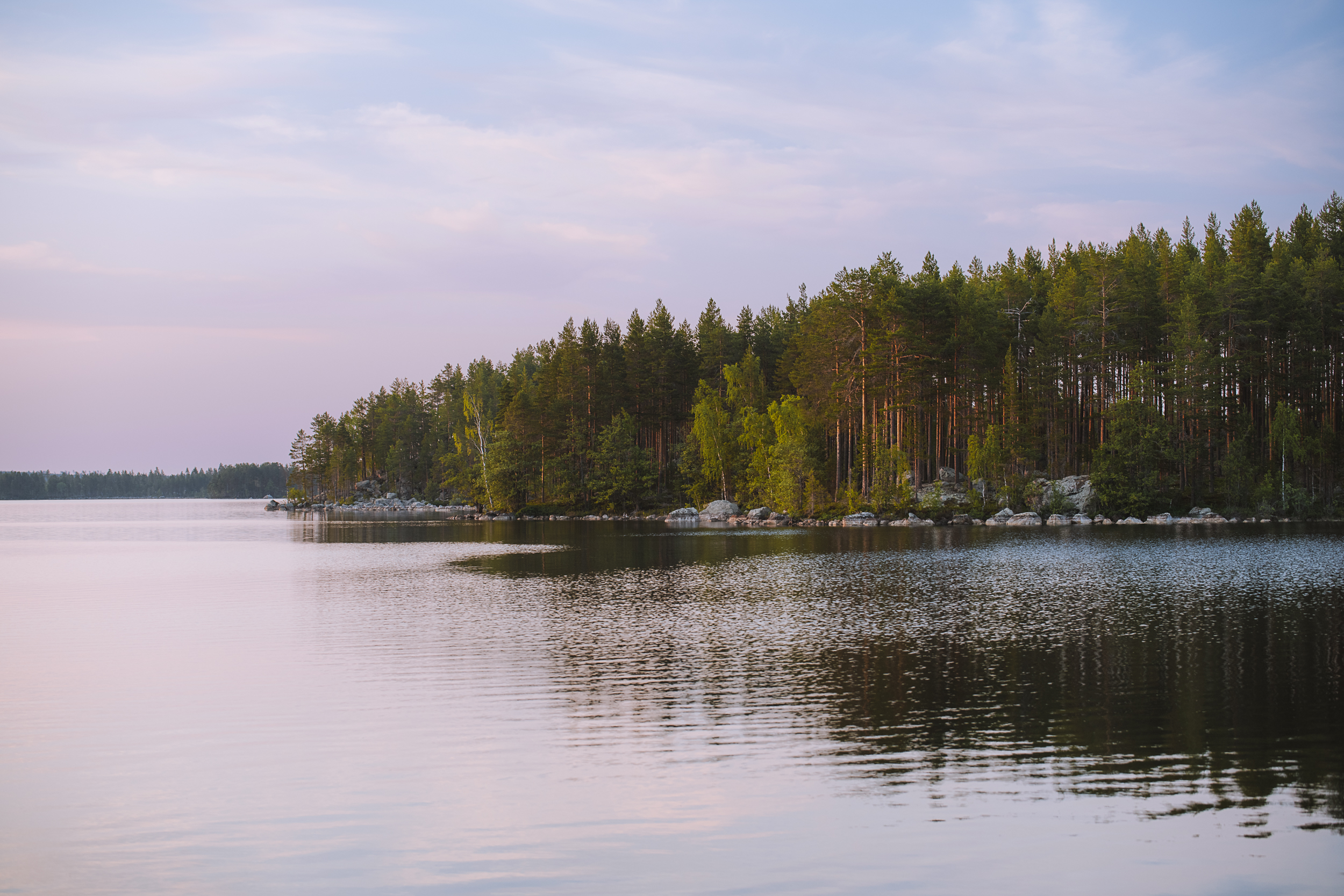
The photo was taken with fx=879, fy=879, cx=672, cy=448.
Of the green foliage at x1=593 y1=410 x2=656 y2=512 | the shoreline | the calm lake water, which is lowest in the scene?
the shoreline

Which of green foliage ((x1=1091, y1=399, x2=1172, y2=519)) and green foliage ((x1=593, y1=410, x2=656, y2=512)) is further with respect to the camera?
green foliage ((x1=593, y1=410, x2=656, y2=512))

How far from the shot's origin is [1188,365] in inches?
2756

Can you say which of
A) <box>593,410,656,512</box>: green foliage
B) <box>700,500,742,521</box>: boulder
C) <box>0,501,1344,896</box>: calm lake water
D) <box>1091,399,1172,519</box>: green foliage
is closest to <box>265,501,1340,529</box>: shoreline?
<box>700,500,742,521</box>: boulder

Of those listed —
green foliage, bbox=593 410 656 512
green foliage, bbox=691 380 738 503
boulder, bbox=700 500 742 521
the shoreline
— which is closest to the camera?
the shoreline

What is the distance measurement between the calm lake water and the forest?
44.2m

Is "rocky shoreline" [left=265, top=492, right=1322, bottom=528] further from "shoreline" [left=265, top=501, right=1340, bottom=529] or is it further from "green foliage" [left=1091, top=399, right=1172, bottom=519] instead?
"green foliage" [left=1091, top=399, right=1172, bottom=519]

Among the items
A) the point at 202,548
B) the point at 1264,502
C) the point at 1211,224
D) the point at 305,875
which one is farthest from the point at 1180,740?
the point at 1211,224

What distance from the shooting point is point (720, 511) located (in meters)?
88.8

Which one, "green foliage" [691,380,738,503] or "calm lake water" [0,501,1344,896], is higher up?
"green foliage" [691,380,738,503]

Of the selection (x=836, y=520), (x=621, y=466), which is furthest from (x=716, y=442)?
(x=836, y=520)

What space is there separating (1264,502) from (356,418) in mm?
140607

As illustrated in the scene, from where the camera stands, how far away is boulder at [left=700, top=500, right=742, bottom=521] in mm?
88188

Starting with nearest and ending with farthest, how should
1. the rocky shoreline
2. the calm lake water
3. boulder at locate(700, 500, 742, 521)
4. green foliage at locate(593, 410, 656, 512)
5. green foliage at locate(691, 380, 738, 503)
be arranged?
the calm lake water → the rocky shoreline → boulder at locate(700, 500, 742, 521) → green foliage at locate(691, 380, 738, 503) → green foliage at locate(593, 410, 656, 512)

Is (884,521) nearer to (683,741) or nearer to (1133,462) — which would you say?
(1133,462)
